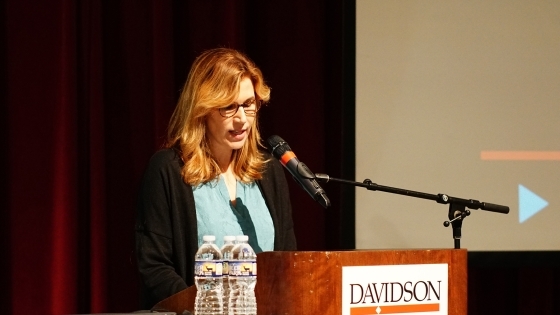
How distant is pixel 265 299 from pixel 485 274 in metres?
2.58

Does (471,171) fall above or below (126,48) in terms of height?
below

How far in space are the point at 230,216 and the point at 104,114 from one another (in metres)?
1.14

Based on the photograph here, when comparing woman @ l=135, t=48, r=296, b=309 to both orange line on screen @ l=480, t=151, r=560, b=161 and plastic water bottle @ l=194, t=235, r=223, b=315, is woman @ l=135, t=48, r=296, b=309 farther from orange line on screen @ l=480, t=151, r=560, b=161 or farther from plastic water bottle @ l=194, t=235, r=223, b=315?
orange line on screen @ l=480, t=151, r=560, b=161

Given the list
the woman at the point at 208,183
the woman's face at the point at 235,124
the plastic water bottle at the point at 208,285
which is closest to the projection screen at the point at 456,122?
the woman at the point at 208,183

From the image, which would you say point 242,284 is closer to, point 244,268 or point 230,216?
point 244,268

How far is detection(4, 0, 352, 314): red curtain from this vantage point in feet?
10.5

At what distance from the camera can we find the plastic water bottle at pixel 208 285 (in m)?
1.75

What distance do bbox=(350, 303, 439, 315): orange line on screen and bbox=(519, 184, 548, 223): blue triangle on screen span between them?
189cm

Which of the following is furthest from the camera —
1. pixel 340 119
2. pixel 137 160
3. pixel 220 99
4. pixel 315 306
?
pixel 340 119

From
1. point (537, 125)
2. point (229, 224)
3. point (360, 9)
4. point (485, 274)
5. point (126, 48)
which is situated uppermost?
point (360, 9)

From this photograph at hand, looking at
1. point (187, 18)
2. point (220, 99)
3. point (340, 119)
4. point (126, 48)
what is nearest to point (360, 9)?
point (340, 119)

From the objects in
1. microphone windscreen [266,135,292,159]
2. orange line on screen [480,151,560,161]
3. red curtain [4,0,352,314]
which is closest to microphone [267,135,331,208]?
microphone windscreen [266,135,292,159]

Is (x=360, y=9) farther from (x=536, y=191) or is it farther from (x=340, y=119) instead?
(x=536, y=191)

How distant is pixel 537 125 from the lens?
142 inches
